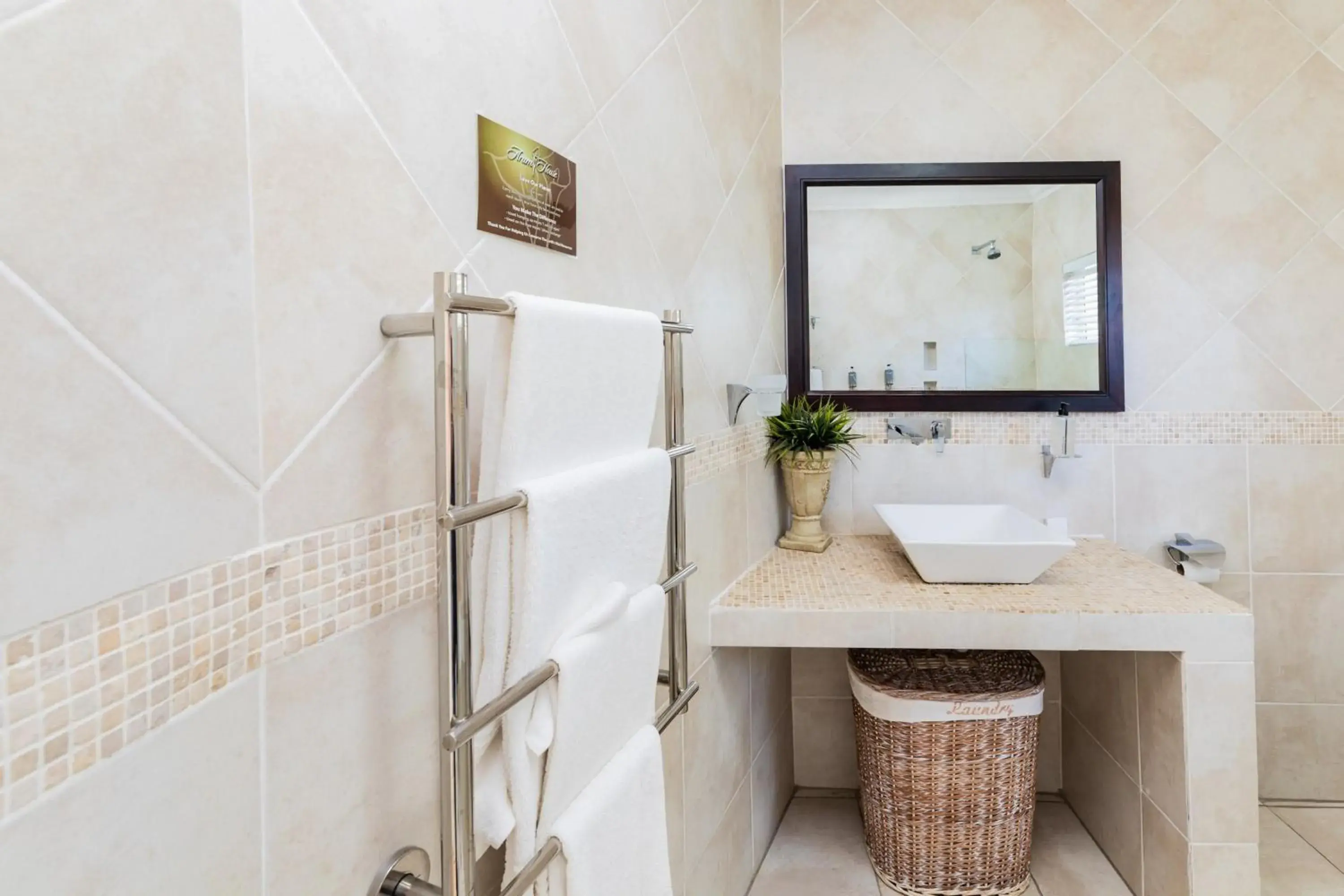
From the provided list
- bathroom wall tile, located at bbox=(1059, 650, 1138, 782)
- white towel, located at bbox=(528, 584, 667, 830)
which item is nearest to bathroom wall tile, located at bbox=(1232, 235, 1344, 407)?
bathroom wall tile, located at bbox=(1059, 650, 1138, 782)

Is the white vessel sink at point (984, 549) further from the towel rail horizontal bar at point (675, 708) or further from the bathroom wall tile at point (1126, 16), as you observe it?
the bathroom wall tile at point (1126, 16)

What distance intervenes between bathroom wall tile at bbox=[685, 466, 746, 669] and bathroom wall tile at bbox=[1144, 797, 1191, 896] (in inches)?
41.3

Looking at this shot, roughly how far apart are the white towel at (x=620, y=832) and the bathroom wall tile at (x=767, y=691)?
972mm

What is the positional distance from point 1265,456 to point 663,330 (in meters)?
2.09

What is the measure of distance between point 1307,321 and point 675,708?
221 cm

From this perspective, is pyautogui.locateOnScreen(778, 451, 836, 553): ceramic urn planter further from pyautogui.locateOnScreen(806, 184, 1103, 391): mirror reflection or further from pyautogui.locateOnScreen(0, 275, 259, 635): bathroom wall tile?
pyautogui.locateOnScreen(0, 275, 259, 635): bathroom wall tile

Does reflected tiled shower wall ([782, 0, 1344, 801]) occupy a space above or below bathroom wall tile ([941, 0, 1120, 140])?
below

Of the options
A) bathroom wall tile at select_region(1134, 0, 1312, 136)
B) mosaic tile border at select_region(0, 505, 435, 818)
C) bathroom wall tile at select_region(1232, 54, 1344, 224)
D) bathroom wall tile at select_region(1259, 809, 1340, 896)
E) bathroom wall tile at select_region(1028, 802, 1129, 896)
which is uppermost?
bathroom wall tile at select_region(1134, 0, 1312, 136)

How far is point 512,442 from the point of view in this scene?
0.72 meters

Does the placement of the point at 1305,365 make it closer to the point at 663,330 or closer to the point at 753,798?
the point at 753,798

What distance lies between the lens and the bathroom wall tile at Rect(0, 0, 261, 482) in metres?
0.43

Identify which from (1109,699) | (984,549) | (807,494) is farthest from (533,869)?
(1109,699)

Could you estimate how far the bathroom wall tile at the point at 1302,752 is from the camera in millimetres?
2221

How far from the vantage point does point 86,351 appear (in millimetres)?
460
